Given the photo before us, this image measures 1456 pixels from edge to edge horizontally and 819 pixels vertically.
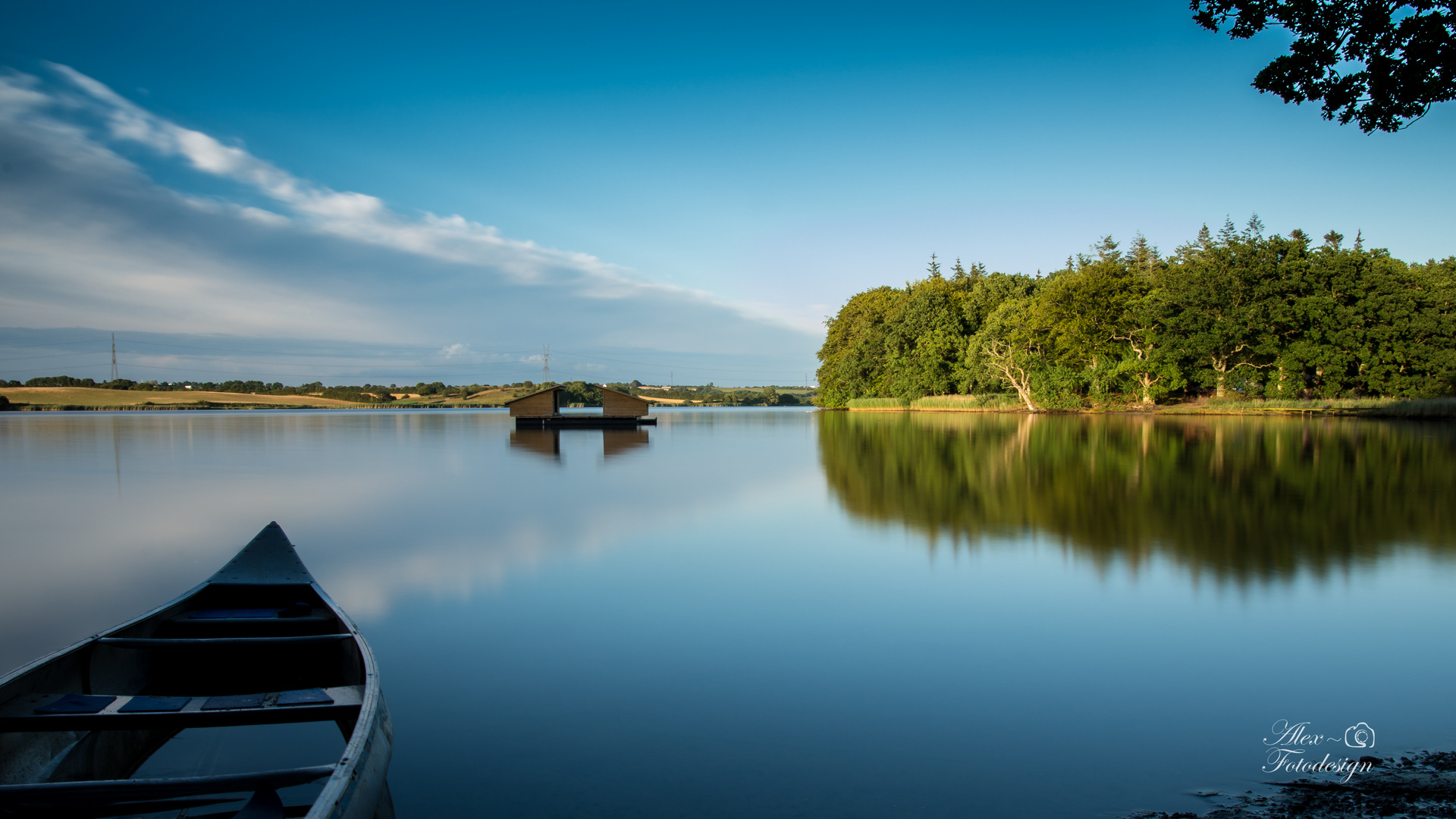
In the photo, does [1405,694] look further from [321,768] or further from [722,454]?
[722,454]

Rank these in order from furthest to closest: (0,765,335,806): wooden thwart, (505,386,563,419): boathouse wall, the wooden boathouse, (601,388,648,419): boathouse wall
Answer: (601,388,648,419): boathouse wall < (505,386,563,419): boathouse wall < the wooden boathouse < (0,765,335,806): wooden thwart

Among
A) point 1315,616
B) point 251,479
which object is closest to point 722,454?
point 251,479

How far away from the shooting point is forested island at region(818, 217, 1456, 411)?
3619 centimetres

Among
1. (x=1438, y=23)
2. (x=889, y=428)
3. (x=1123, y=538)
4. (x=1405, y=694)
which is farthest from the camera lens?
(x=889, y=428)

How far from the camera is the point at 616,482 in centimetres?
1511

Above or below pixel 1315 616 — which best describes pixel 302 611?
above

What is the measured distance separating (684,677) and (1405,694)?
4.14 metres

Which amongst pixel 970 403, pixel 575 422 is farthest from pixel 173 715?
pixel 970 403

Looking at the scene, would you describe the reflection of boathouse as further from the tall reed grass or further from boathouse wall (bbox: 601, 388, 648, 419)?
the tall reed grass

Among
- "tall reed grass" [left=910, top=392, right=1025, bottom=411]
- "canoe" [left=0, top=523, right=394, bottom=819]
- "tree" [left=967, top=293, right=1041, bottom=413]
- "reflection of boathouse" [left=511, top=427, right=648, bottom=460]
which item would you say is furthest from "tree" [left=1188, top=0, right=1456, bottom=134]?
"tall reed grass" [left=910, top=392, right=1025, bottom=411]

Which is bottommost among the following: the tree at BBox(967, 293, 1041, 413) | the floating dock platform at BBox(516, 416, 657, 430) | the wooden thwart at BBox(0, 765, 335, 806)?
the floating dock platform at BBox(516, 416, 657, 430)

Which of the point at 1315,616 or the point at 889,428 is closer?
the point at 1315,616

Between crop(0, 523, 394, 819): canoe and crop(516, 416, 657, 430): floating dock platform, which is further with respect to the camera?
crop(516, 416, 657, 430): floating dock platform

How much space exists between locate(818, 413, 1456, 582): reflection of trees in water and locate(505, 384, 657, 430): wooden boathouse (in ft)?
62.1
